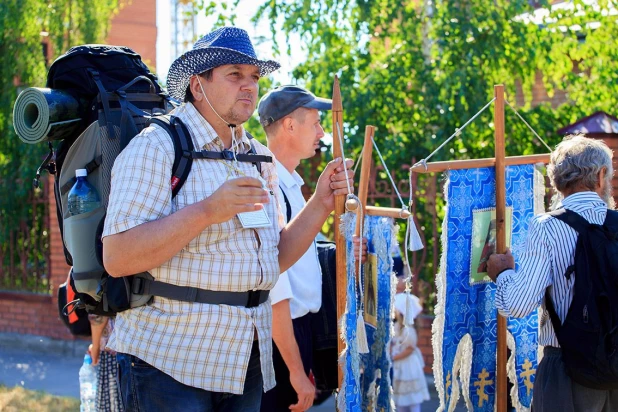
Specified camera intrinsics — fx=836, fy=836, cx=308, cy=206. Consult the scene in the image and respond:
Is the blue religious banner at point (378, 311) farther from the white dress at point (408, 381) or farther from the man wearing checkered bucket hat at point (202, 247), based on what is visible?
the white dress at point (408, 381)

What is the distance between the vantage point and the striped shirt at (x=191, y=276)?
2535 millimetres

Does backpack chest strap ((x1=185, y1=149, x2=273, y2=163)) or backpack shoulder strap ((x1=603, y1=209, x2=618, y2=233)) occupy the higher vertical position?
backpack chest strap ((x1=185, y1=149, x2=273, y2=163))

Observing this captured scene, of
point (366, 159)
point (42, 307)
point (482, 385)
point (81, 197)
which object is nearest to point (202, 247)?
point (81, 197)

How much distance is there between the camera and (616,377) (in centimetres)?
298

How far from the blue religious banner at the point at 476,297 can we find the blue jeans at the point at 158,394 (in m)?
1.25

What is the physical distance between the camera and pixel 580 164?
3.20 m

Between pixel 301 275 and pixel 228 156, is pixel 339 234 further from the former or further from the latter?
pixel 228 156

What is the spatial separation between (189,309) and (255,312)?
242 millimetres

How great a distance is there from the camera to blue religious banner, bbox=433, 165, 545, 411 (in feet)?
12.0

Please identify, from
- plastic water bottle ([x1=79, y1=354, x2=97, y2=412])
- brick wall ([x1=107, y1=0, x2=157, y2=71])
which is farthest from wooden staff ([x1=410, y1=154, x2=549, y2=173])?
brick wall ([x1=107, y1=0, x2=157, y2=71])

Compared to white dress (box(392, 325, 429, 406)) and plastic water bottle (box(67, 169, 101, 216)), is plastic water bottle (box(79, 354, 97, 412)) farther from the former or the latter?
plastic water bottle (box(67, 169, 101, 216))

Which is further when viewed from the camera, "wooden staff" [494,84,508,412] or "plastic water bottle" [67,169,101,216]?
"wooden staff" [494,84,508,412]

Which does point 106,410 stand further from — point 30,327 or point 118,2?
point 118,2

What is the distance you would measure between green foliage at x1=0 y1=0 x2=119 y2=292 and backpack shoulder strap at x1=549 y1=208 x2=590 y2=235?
8.58m
